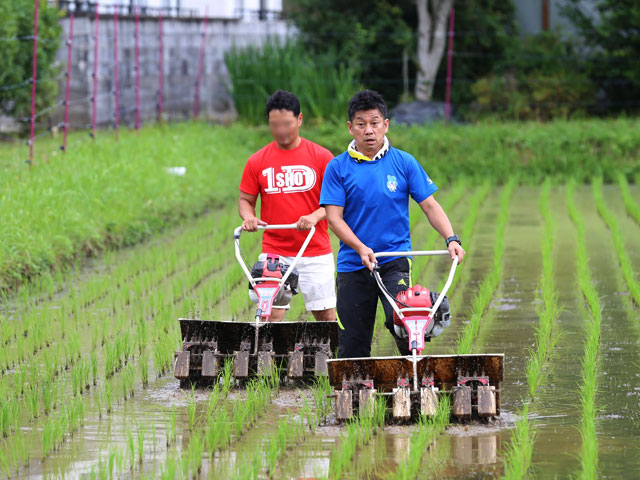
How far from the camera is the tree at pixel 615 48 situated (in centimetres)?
1841

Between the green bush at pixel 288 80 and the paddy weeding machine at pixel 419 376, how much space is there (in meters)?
13.0

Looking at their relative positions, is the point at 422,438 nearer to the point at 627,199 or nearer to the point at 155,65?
the point at 627,199

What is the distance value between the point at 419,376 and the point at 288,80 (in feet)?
45.7

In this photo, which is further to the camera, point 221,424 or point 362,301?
point 362,301

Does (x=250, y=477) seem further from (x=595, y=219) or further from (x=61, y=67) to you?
(x=61, y=67)

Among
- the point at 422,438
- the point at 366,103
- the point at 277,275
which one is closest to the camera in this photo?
the point at 422,438

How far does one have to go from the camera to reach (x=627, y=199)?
1312cm

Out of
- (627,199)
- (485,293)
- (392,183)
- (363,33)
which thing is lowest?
(627,199)

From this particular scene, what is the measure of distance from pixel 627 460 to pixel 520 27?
714 inches

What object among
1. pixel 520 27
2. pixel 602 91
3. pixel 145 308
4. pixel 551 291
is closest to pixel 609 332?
pixel 551 291

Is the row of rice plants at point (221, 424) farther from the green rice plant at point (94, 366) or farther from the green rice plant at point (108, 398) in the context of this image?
the green rice plant at point (94, 366)

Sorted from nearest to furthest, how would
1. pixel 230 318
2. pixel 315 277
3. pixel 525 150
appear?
pixel 315 277 < pixel 230 318 < pixel 525 150

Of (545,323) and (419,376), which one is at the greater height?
(419,376)

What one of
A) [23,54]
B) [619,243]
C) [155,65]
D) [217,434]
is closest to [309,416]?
[217,434]
